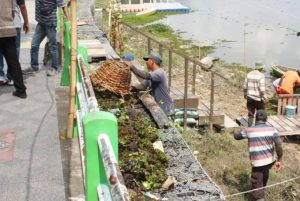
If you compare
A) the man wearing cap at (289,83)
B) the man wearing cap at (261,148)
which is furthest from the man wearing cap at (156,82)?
the man wearing cap at (289,83)

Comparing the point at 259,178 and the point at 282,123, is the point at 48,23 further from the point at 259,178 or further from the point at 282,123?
the point at 282,123

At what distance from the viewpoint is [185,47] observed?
2317cm

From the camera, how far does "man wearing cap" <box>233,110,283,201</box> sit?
6.00m

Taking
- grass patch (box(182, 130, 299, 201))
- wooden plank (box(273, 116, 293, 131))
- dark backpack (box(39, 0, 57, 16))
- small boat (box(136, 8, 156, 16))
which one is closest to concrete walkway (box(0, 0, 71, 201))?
dark backpack (box(39, 0, 57, 16))

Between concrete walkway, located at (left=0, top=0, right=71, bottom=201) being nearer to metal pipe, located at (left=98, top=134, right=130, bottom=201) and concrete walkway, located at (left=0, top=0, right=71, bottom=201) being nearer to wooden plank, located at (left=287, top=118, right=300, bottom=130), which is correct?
metal pipe, located at (left=98, top=134, right=130, bottom=201)

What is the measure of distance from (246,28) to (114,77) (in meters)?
25.9

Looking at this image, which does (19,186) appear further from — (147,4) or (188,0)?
(188,0)

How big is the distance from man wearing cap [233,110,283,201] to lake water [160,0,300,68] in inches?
596

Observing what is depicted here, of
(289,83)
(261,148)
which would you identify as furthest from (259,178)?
(289,83)

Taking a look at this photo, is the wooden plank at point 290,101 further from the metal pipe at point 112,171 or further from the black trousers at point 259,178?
the metal pipe at point 112,171

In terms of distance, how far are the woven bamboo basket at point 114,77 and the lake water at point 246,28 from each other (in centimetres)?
1579

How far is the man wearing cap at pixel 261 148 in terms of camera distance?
236 inches

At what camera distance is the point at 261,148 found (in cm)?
611

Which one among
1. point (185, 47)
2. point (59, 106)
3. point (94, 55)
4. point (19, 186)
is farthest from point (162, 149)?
point (185, 47)
